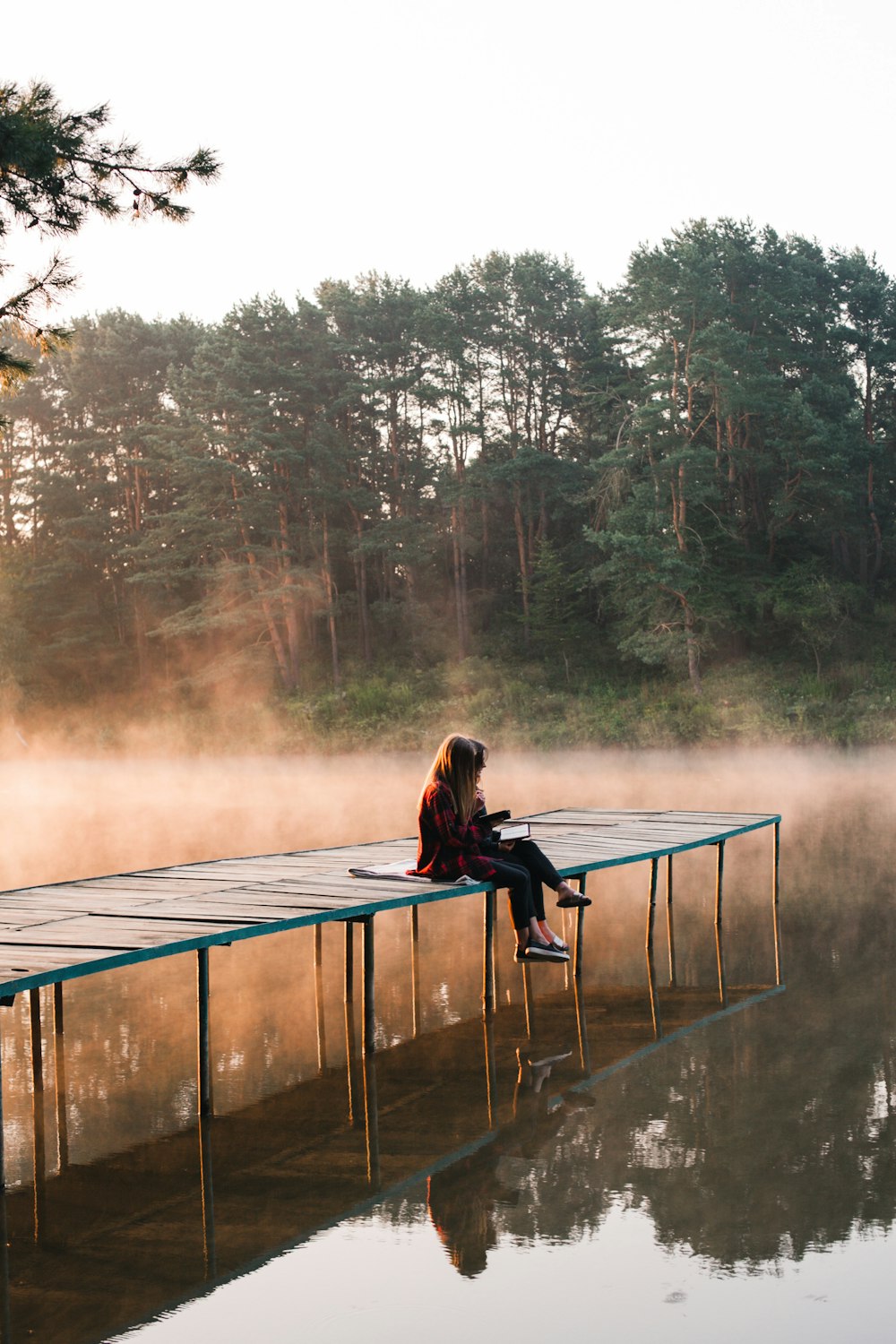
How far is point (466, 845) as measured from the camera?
23.3 ft

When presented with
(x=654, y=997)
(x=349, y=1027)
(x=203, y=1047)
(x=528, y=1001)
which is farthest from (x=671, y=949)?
(x=203, y=1047)

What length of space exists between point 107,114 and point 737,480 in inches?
971

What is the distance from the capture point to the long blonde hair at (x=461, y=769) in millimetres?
7016

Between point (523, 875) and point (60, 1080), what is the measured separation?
2.48 meters

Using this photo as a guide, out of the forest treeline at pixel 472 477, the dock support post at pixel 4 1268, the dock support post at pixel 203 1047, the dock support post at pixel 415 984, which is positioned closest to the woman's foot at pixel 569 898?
the dock support post at pixel 415 984

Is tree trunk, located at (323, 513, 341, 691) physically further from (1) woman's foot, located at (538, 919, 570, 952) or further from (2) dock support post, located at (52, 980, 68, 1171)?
(2) dock support post, located at (52, 980, 68, 1171)

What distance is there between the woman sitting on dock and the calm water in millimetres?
481

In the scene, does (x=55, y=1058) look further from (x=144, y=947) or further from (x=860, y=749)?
(x=860, y=749)

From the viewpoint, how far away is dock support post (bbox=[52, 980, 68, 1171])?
17.5ft

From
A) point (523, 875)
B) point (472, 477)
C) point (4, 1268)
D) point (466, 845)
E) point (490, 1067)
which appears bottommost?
point (490, 1067)

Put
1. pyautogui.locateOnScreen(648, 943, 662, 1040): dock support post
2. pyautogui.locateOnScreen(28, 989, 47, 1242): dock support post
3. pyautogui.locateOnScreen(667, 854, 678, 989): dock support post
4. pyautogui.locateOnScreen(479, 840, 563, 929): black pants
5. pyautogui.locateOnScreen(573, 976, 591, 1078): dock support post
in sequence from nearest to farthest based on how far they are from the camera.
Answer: pyautogui.locateOnScreen(28, 989, 47, 1242): dock support post, pyautogui.locateOnScreen(573, 976, 591, 1078): dock support post, pyautogui.locateOnScreen(648, 943, 662, 1040): dock support post, pyautogui.locateOnScreen(479, 840, 563, 929): black pants, pyautogui.locateOnScreen(667, 854, 678, 989): dock support post

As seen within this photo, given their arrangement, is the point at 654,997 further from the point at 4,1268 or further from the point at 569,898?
the point at 4,1268

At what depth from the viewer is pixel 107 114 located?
9898mm

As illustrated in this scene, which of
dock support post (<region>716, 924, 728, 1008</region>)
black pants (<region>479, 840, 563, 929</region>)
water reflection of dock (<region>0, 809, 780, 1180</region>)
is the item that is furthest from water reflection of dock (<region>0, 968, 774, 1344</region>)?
black pants (<region>479, 840, 563, 929</region>)
